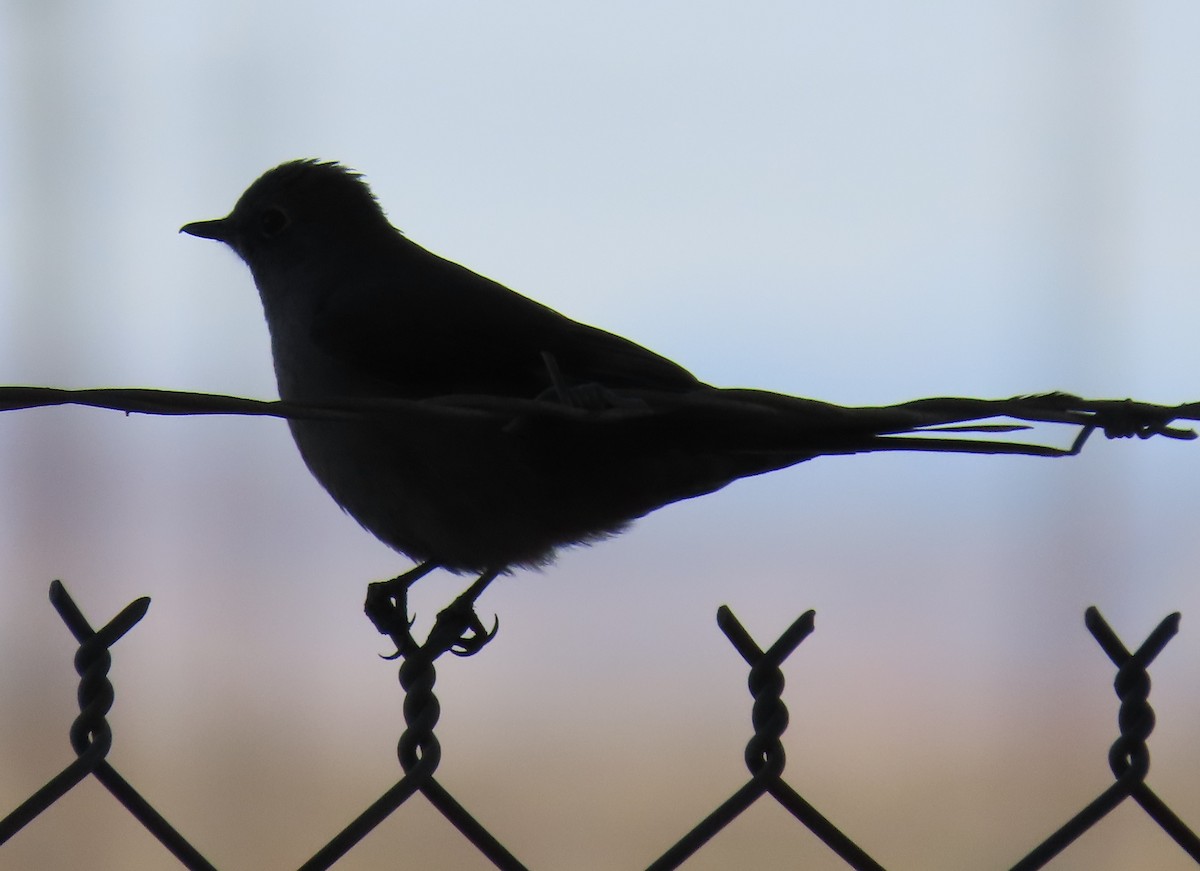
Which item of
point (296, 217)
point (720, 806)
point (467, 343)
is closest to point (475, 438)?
point (467, 343)

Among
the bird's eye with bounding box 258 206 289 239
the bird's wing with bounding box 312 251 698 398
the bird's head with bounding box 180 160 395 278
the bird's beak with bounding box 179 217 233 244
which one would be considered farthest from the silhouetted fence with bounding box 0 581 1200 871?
the bird's beak with bounding box 179 217 233 244

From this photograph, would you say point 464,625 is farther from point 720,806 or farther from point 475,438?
point 720,806

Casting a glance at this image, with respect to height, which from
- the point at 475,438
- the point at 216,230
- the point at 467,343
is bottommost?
the point at 475,438

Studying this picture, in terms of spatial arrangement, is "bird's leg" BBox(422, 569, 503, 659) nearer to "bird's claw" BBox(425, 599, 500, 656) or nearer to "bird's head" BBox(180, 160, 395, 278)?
"bird's claw" BBox(425, 599, 500, 656)

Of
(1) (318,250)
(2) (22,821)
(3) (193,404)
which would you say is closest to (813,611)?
(3) (193,404)

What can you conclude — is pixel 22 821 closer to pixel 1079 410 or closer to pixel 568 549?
pixel 1079 410
